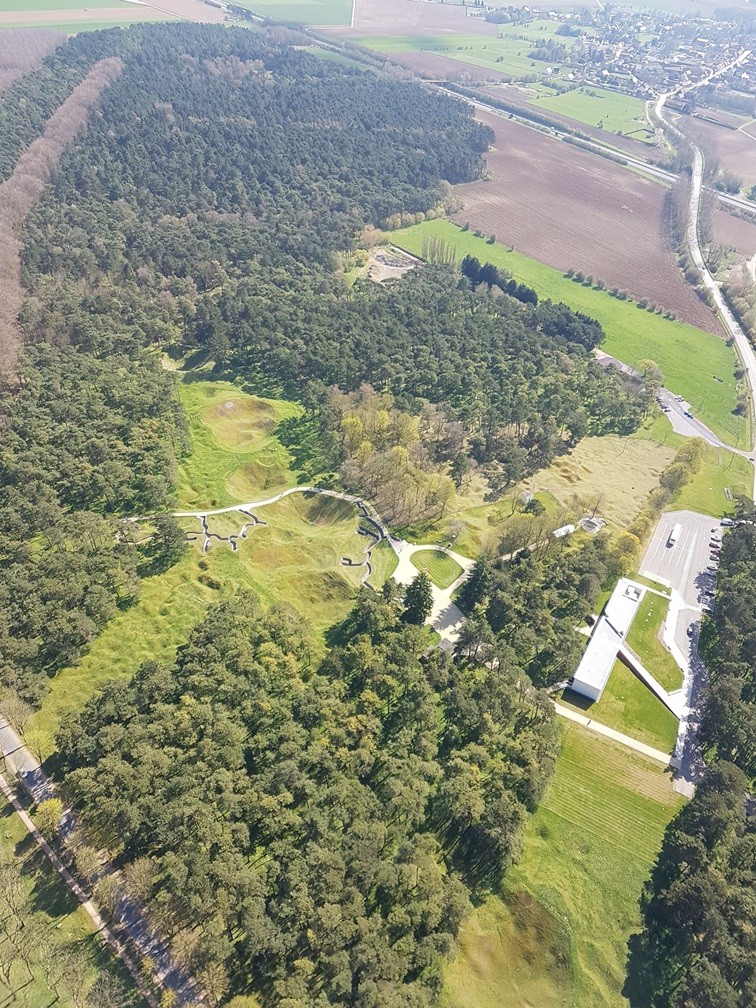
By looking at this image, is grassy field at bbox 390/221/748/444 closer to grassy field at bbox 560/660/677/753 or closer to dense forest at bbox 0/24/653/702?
dense forest at bbox 0/24/653/702

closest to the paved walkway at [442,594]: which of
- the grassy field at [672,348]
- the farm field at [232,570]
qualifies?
the farm field at [232,570]

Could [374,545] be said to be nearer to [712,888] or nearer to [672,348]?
[712,888]

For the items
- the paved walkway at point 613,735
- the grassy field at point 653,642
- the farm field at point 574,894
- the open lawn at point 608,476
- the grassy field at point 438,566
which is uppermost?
the open lawn at point 608,476

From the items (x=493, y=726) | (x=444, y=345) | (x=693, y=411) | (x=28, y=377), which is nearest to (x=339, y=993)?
(x=493, y=726)

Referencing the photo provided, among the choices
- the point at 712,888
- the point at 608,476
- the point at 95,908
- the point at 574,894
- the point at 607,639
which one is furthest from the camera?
the point at 608,476

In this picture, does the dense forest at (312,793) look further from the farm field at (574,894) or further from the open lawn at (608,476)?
the open lawn at (608,476)

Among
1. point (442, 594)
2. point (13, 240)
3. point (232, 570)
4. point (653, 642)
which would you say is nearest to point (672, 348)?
point (653, 642)

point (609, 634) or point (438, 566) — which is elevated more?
point (438, 566)

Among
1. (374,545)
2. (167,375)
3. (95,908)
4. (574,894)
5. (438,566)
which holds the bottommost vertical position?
(574,894)
